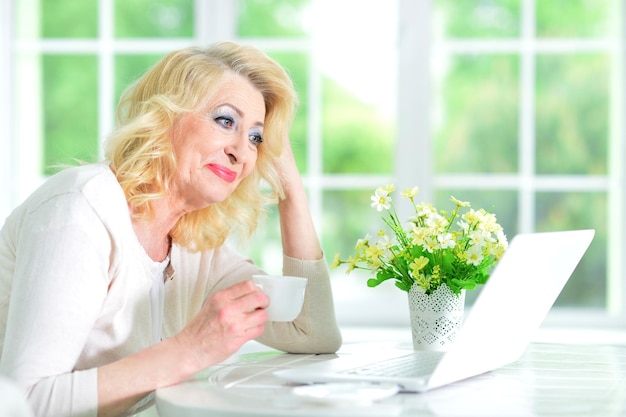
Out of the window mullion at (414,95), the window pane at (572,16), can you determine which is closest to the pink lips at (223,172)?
the window mullion at (414,95)

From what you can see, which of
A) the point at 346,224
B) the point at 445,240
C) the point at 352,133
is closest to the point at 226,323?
the point at 445,240

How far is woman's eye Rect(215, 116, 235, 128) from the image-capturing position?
1.86m

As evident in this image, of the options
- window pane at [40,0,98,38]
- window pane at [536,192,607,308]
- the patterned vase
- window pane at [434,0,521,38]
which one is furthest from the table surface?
window pane at [40,0,98,38]

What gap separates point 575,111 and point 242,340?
2.82m

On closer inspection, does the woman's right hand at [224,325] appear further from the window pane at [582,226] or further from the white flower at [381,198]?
the window pane at [582,226]

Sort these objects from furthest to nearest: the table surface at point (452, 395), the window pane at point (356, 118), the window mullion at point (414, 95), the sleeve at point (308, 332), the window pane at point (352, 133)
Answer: the window pane at point (352, 133)
the window pane at point (356, 118)
the window mullion at point (414, 95)
the sleeve at point (308, 332)
the table surface at point (452, 395)

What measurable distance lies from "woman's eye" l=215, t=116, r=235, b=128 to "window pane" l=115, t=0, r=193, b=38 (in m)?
4.81

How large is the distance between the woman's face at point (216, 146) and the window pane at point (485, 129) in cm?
213

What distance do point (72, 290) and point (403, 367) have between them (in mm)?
555

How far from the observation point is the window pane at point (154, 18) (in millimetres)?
6586

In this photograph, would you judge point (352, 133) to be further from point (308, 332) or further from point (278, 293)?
point (278, 293)

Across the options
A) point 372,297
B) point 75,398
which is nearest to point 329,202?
point 372,297

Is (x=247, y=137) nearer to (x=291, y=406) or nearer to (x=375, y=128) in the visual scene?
(x=291, y=406)

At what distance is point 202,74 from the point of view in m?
1.88
